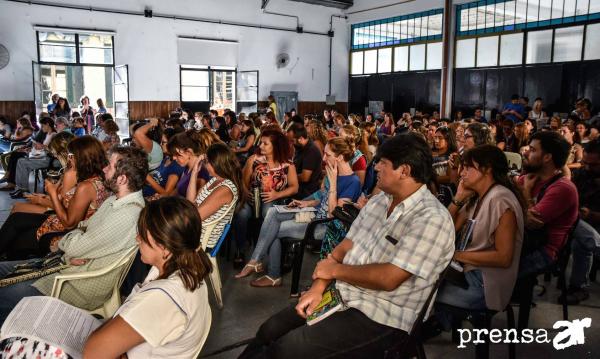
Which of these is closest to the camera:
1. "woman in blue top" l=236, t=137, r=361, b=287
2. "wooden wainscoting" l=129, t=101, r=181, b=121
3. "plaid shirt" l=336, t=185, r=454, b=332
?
"plaid shirt" l=336, t=185, r=454, b=332

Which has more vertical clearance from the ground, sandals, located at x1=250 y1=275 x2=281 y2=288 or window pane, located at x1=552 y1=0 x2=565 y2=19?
window pane, located at x1=552 y1=0 x2=565 y2=19

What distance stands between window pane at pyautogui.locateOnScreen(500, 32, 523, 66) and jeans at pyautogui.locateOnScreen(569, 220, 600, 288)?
29.5ft

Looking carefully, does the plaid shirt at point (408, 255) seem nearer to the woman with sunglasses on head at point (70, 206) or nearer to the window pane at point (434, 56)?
the woman with sunglasses on head at point (70, 206)

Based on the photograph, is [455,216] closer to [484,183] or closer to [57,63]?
[484,183]

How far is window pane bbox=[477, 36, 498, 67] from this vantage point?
11.8m

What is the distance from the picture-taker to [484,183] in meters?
2.43

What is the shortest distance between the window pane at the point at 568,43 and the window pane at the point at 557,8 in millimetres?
308

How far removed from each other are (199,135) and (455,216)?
2413 millimetres

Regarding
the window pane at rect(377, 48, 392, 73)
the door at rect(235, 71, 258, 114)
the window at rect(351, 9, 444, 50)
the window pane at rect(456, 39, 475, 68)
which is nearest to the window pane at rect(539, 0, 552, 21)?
the window pane at rect(456, 39, 475, 68)

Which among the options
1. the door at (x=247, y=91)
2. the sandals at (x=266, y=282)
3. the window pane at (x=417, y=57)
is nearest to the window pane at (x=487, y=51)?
the window pane at (x=417, y=57)

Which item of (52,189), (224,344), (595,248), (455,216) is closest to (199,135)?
(52,189)

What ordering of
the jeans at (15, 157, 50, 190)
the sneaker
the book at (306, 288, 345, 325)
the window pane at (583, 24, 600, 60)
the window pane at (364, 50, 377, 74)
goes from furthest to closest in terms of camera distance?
the window pane at (364, 50, 377, 74)
the window pane at (583, 24, 600, 60)
the jeans at (15, 157, 50, 190)
the sneaker
the book at (306, 288, 345, 325)

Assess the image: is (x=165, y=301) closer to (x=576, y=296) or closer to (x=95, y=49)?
(x=576, y=296)

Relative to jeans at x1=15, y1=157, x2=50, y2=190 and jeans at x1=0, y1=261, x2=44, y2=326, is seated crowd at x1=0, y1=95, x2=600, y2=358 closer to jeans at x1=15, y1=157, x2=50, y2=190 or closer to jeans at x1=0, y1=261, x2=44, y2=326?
jeans at x1=0, y1=261, x2=44, y2=326
